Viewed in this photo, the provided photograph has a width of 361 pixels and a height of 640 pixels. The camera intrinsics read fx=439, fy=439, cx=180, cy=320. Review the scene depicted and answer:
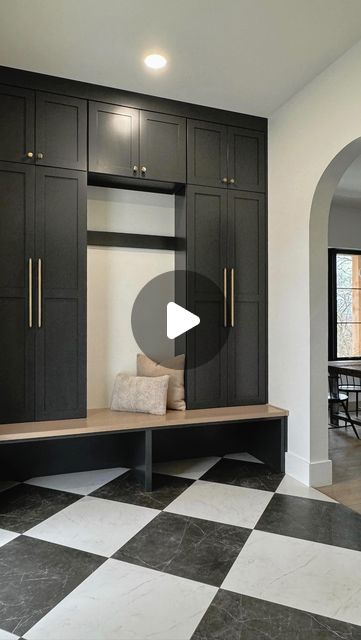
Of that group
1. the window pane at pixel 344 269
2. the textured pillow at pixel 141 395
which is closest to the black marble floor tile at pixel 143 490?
the textured pillow at pixel 141 395

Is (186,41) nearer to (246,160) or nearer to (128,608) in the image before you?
(246,160)

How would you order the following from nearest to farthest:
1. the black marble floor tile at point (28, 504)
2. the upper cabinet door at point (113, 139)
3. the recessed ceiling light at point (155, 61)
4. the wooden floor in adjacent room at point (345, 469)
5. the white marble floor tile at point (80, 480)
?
the black marble floor tile at point (28, 504) < the recessed ceiling light at point (155, 61) < the wooden floor in adjacent room at point (345, 469) < the white marble floor tile at point (80, 480) < the upper cabinet door at point (113, 139)

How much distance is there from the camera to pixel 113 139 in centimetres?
314

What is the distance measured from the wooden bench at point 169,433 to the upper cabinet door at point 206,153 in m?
1.77

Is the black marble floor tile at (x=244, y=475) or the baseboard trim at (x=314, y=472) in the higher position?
the baseboard trim at (x=314, y=472)

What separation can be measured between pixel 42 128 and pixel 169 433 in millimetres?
2389

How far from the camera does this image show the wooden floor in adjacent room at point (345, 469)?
2.82 m

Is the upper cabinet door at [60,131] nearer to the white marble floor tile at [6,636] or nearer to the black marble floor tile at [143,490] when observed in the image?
the black marble floor tile at [143,490]

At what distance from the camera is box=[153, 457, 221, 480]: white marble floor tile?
Answer: 321 centimetres

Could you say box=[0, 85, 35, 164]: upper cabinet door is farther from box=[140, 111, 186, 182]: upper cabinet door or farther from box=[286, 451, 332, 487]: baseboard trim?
box=[286, 451, 332, 487]: baseboard trim

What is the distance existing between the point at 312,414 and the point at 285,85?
228 cm

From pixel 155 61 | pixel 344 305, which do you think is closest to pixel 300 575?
pixel 155 61
